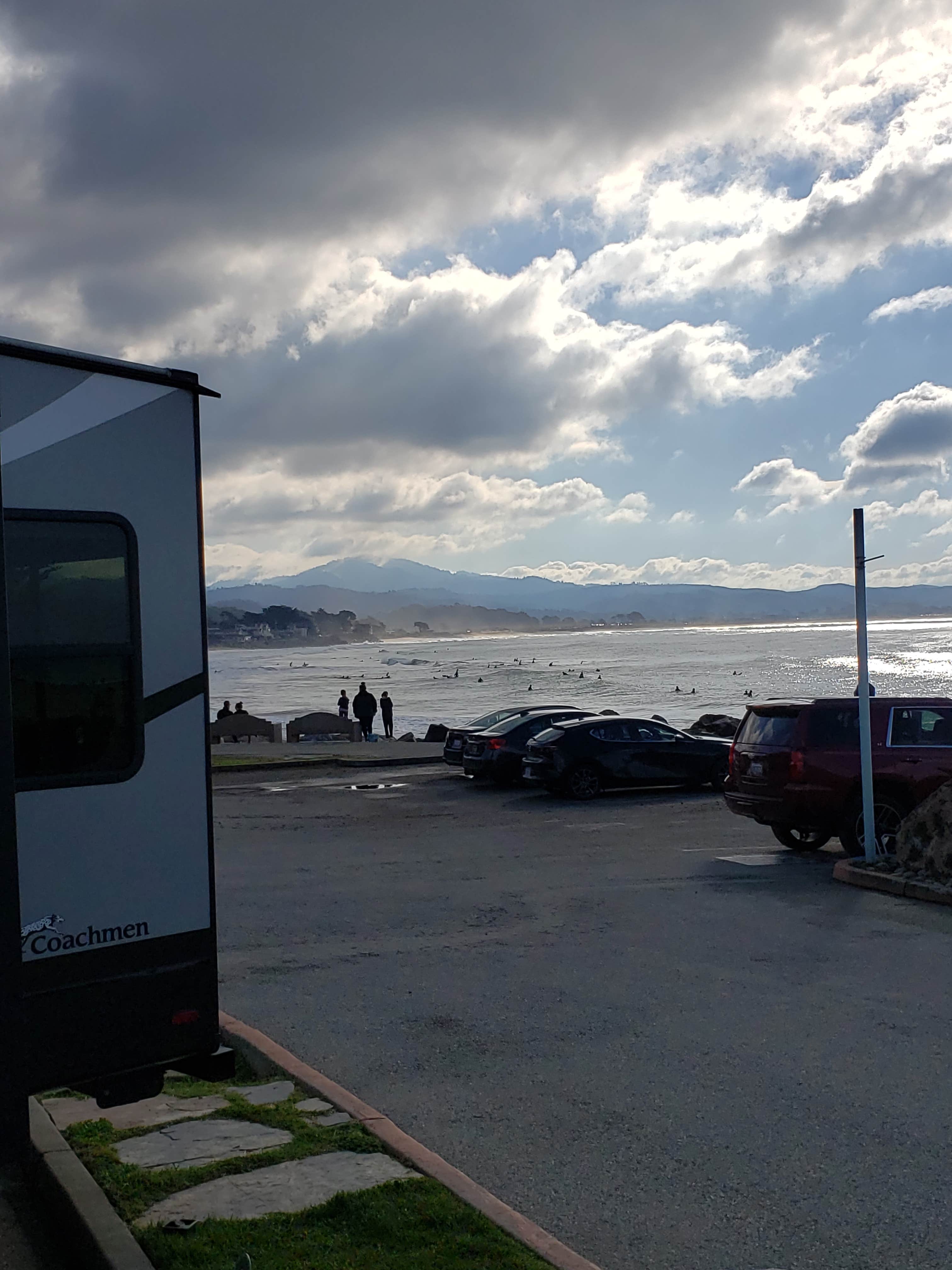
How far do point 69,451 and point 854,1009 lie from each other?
5.76 m

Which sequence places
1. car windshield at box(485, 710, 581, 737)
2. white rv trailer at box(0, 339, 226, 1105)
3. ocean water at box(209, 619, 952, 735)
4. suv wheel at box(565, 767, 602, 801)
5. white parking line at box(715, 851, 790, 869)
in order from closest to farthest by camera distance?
1. white rv trailer at box(0, 339, 226, 1105)
2. white parking line at box(715, 851, 790, 869)
3. suv wheel at box(565, 767, 602, 801)
4. car windshield at box(485, 710, 581, 737)
5. ocean water at box(209, 619, 952, 735)

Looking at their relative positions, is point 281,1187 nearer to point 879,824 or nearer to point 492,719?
point 879,824


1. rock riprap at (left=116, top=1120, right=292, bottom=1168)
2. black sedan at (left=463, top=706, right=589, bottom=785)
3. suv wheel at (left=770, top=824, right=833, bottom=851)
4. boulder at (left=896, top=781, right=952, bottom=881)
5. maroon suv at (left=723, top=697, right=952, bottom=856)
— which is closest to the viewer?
rock riprap at (left=116, top=1120, right=292, bottom=1168)

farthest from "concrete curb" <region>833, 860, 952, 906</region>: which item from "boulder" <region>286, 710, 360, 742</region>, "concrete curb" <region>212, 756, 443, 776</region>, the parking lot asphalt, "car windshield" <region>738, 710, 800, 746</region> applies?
"boulder" <region>286, 710, 360, 742</region>

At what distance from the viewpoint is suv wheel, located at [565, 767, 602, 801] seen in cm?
2011

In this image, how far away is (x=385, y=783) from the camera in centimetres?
2322

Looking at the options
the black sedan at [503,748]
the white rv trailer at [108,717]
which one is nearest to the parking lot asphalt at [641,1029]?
the white rv trailer at [108,717]

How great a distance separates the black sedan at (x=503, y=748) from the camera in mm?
22156

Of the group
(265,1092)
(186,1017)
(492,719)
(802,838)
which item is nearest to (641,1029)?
(265,1092)

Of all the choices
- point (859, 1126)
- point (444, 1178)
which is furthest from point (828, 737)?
point (444, 1178)

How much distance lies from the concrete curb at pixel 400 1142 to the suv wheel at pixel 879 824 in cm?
819

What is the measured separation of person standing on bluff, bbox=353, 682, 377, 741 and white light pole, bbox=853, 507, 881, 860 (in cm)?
2533

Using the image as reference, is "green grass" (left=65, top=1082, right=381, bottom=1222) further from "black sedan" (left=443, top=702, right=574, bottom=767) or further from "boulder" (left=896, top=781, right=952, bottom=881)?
"black sedan" (left=443, top=702, right=574, bottom=767)

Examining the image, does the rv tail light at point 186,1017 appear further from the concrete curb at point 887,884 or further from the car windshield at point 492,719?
the car windshield at point 492,719
